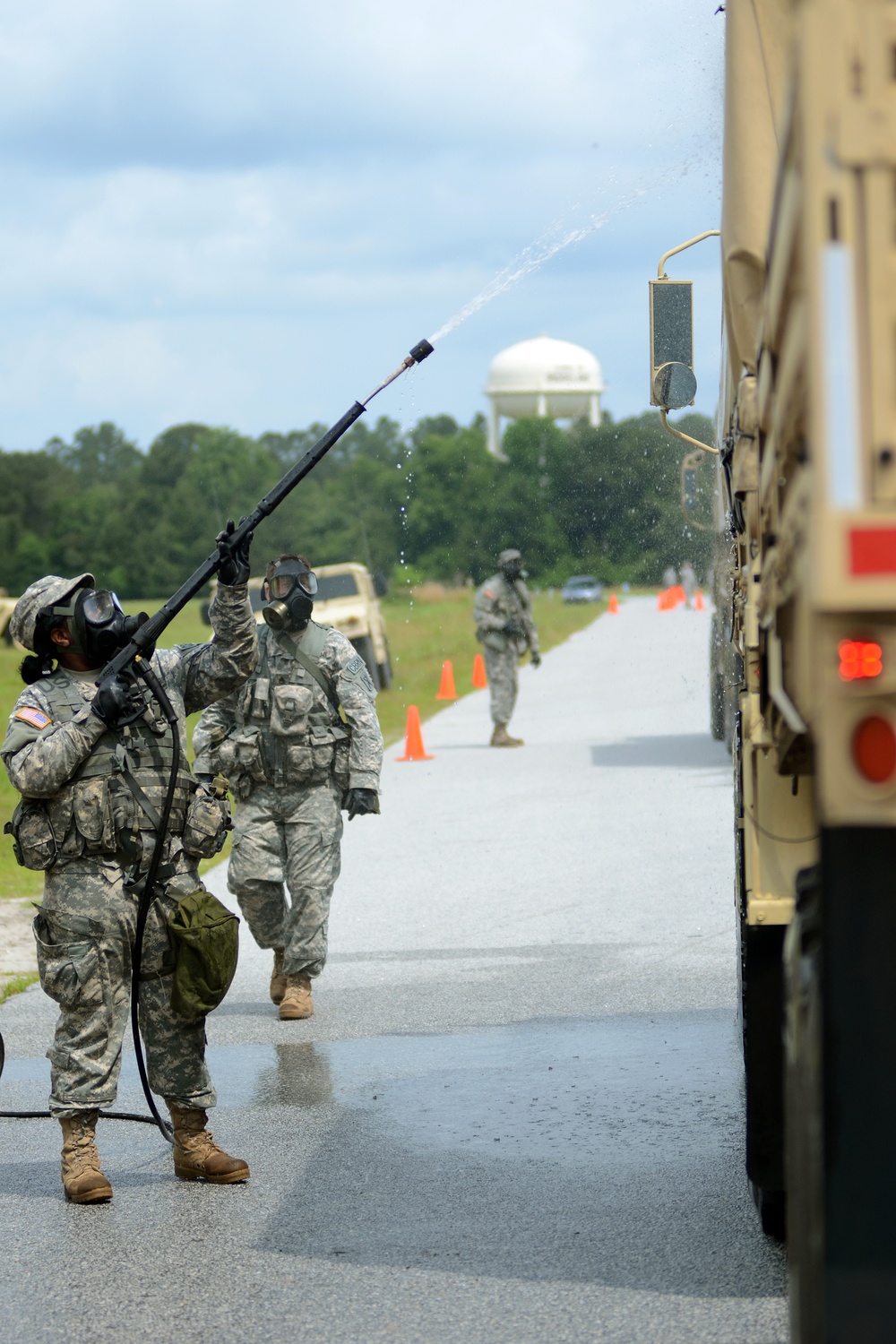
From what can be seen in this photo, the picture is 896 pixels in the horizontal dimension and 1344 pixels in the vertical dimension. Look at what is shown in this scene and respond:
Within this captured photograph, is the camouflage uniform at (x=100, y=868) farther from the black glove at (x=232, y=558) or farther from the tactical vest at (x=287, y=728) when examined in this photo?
the tactical vest at (x=287, y=728)

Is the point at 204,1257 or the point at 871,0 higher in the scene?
the point at 871,0

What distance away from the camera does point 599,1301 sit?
4691 mm

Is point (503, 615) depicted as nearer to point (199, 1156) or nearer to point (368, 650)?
point (368, 650)

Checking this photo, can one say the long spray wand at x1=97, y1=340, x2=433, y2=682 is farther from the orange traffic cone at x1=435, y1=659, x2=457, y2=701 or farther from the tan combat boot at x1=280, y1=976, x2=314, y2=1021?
the orange traffic cone at x1=435, y1=659, x2=457, y2=701

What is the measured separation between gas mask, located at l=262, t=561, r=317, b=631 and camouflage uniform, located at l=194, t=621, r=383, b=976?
0.12m

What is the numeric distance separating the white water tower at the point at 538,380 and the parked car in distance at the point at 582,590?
29.6ft

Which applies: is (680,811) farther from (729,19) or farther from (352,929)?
(729,19)

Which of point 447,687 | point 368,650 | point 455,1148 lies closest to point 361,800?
point 455,1148

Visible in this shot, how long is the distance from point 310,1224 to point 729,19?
3.64 metres

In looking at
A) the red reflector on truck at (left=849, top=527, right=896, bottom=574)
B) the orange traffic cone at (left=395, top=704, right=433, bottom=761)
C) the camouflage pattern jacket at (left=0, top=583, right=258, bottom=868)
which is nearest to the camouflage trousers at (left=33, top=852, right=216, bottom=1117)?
the camouflage pattern jacket at (left=0, top=583, right=258, bottom=868)

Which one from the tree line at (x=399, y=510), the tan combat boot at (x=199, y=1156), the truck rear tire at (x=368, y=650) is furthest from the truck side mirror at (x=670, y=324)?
the tree line at (x=399, y=510)

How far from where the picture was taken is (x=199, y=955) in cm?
577

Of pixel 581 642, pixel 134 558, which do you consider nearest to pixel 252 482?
pixel 134 558

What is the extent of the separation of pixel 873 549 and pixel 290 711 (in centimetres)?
578
